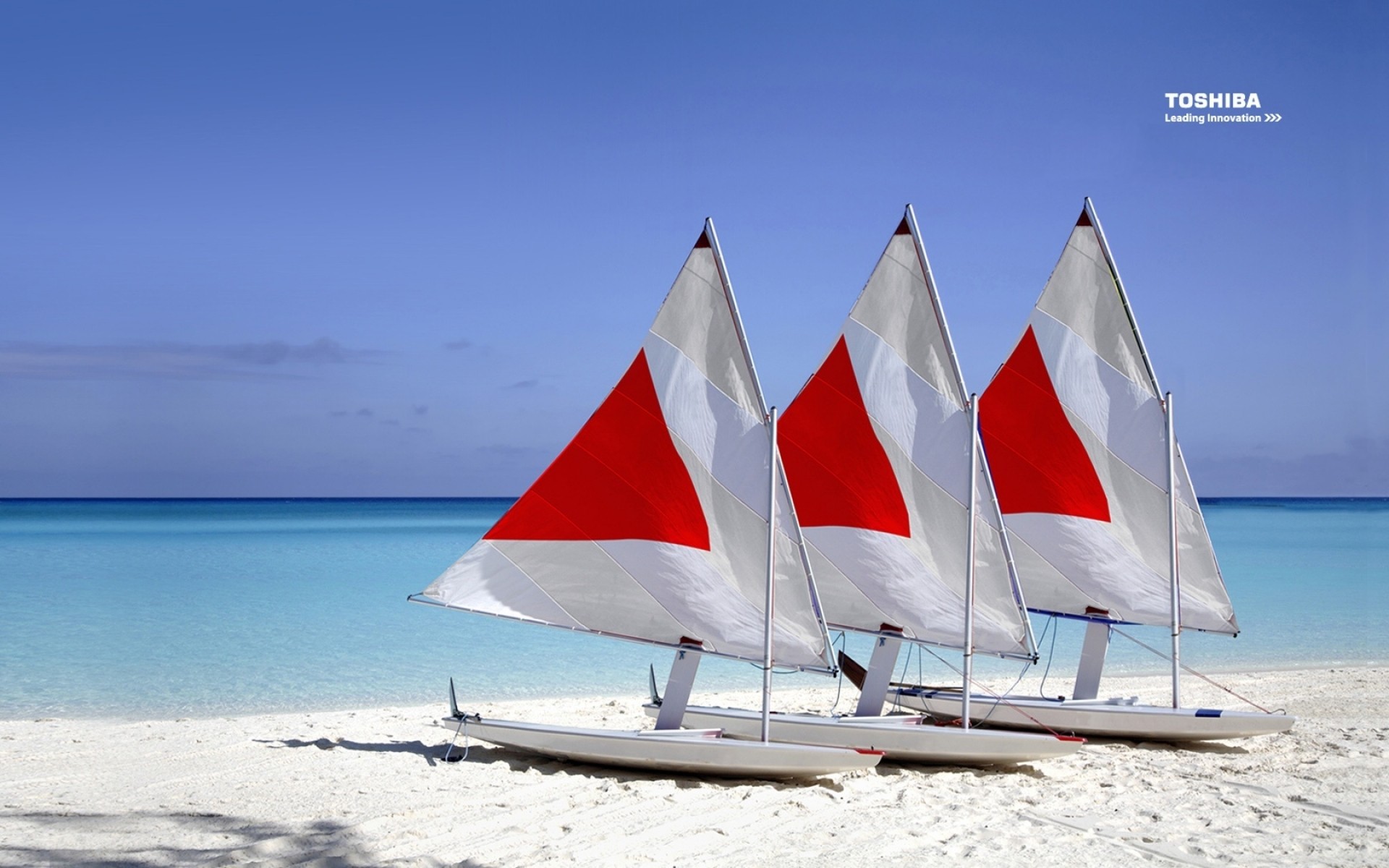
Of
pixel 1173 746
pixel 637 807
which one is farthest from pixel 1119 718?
pixel 637 807

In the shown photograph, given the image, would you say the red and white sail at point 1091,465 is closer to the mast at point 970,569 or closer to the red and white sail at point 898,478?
the red and white sail at point 898,478

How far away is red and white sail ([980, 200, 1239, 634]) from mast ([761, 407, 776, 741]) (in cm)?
426

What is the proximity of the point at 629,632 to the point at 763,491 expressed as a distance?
1.61 metres

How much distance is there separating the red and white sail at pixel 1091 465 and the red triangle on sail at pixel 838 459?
2.43 meters

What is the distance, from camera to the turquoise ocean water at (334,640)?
1606cm

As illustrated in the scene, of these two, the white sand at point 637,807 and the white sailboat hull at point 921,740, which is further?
the white sailboat hull at point 921,740

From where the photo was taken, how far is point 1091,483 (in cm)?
1230

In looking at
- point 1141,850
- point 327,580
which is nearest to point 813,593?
point 1141,850

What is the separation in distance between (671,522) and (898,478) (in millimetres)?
2363

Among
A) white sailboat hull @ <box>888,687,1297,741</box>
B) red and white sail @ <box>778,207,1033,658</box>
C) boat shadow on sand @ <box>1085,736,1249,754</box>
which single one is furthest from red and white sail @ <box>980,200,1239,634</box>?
red and white sail @ <box>778,207,1033,658</box>

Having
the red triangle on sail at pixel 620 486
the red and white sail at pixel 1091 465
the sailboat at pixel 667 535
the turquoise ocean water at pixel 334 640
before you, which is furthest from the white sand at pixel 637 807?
the turquoise ocean water at pixel 334 640

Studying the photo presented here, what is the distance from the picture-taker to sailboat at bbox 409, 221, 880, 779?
932 centimetres

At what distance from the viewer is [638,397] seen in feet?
32.2

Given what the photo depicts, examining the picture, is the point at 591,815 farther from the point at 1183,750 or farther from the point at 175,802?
the point at 1183,750
